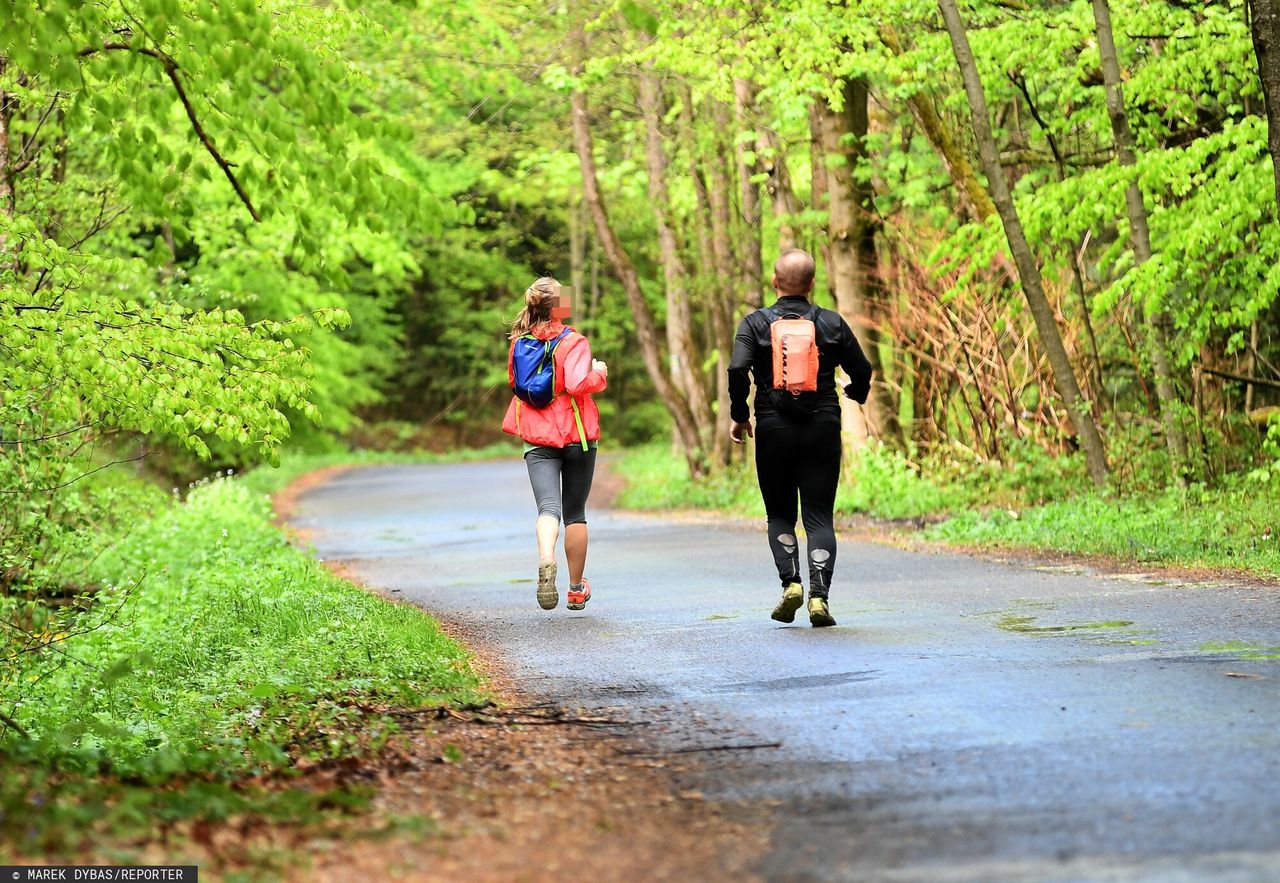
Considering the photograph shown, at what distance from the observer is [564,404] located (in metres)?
10.3

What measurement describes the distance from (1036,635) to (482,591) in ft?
17.6

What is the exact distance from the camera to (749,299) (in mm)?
24422

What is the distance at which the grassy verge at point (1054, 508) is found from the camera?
12406mm

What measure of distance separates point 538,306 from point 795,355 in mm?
1970

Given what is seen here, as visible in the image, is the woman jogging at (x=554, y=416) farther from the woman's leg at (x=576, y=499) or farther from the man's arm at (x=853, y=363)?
the man's arm at (x=853, y=363)

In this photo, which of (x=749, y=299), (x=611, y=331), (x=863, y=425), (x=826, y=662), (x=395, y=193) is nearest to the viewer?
(x=395, y=193)

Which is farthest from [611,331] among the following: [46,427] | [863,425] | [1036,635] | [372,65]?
[1036,635]

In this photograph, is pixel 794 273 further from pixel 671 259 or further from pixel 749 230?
pixel 671 259

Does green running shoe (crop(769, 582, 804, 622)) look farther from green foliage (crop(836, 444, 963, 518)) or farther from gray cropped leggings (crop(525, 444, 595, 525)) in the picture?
green foliage (crop(836, 444, 963, 518))

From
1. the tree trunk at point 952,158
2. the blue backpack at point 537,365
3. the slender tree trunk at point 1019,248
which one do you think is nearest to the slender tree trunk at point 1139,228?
the slender tree trunk at point 1019,248

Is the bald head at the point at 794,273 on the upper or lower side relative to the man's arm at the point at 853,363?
upper

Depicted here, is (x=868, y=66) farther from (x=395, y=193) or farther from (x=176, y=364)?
(x=395, y=193)

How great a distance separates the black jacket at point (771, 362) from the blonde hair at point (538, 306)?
1540 millimetres

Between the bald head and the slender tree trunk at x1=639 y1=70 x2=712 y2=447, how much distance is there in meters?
15.7
